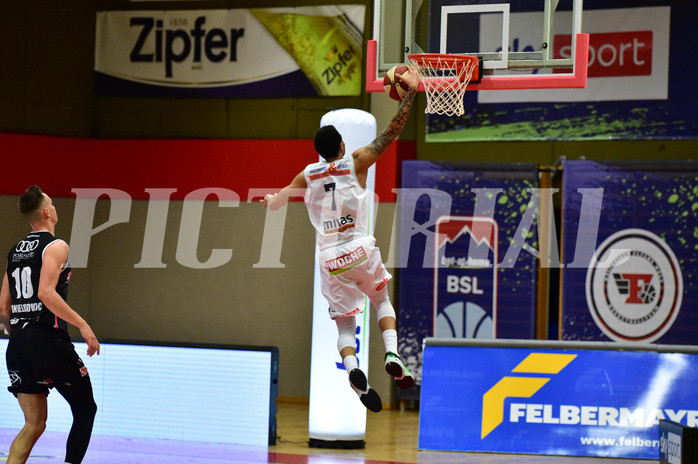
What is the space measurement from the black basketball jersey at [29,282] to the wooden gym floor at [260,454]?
215 cm

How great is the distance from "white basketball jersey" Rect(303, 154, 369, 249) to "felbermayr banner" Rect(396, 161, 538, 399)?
513cm

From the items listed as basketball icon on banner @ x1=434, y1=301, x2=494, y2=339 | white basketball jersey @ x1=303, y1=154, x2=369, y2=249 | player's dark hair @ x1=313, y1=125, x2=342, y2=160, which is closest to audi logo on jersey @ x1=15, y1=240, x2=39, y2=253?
white basketball jersey @ x1=303, y1=154, x2=369, y2=249

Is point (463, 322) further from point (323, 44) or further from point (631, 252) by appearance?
point (323, 44)

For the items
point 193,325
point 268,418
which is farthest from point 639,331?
point 193,325

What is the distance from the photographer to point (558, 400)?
27.2ft

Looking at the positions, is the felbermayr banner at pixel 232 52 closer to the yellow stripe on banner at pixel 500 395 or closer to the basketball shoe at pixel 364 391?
the yellow stripe on banner at pixel 500 395

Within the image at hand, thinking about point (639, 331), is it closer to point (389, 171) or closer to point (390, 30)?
point (389, 171)

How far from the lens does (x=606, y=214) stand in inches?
427

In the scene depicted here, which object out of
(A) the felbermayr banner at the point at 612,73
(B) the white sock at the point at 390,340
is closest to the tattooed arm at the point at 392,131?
(B) the white sock at the point at 390,340

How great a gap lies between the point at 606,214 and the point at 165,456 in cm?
582

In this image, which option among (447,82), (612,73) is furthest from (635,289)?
(447,82)

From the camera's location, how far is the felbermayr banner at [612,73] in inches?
430

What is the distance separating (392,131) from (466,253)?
17.6 ft

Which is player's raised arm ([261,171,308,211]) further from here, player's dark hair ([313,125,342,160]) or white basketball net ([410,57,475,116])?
white basketball net ([410,57,475,116])
